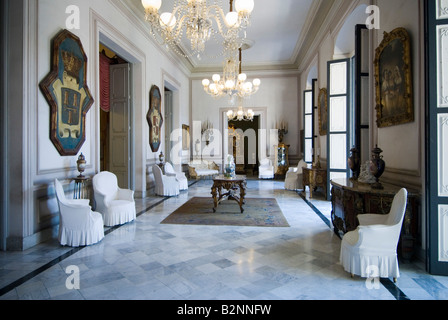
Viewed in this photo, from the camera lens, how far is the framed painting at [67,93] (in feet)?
12.8

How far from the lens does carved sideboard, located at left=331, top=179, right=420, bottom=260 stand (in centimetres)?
309

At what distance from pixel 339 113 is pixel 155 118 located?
4972 mm

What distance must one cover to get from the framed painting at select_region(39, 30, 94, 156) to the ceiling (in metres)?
2.40

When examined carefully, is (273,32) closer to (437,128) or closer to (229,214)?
(229,214)

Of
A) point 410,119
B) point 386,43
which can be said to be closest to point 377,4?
point 386,43

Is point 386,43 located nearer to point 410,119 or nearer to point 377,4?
point 377,4

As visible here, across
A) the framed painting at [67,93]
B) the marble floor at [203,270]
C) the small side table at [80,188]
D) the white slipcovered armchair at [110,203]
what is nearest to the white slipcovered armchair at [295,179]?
the marble floor at [203,270]

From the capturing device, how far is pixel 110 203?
4.73 metres

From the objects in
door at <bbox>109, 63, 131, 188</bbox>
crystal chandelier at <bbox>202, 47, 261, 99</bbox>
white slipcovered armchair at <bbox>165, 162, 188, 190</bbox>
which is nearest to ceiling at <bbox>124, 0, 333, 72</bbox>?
crystal chandelier at <bbox>202, 47, 261, 99</bbox>

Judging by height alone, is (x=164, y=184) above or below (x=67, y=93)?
below

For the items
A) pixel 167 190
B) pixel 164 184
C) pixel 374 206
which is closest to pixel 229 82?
pixel 164 184
